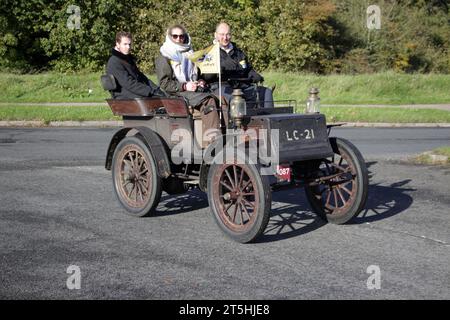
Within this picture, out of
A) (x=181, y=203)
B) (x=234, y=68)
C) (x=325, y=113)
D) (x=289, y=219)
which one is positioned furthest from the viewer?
(x=325, y=113)

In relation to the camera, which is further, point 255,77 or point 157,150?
point 255,77

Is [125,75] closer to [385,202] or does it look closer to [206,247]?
[206,247]

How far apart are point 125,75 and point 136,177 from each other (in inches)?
42.8

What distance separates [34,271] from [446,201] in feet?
15.8

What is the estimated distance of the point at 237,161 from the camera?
5754mm

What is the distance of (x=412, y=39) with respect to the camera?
42750 millimetres

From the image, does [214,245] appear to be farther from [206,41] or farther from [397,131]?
[206,41]

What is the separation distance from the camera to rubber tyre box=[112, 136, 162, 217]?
6.79 metres

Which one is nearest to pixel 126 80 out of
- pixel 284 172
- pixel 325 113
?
pixel 284 172

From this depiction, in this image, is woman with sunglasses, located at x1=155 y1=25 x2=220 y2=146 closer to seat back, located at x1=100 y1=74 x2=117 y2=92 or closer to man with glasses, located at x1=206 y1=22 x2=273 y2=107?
man with glasses, located at x1=206 y1=22 x2=273 y2=107

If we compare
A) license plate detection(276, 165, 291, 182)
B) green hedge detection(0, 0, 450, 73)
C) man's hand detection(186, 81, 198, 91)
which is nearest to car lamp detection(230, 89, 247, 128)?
license plate detection(276, 165, 291, 182)

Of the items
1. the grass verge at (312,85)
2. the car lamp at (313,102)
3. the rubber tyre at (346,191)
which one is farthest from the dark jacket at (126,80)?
the grass verge at (312,85)

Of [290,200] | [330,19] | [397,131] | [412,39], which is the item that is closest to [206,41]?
[330,19]

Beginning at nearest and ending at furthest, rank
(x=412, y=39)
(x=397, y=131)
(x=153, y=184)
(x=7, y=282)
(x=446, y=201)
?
(x=7, y=282), (x=153, y=184), (x=446, y=201), (x=397, y=131), (x=412, y=39)
